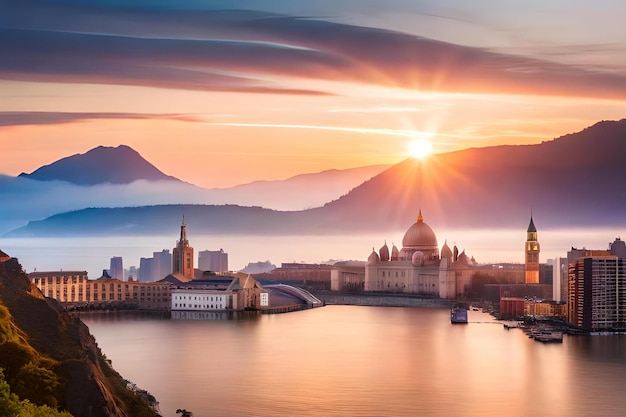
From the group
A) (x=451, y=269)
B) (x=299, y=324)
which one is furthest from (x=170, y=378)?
(x=451, y=269)

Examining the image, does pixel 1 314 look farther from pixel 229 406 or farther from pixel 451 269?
pixel 451 269

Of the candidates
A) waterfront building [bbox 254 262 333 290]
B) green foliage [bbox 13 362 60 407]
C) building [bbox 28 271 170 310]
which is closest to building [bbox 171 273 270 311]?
building [bbox 28 271 170 310]

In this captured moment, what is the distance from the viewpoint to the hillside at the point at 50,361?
10016 millimetres

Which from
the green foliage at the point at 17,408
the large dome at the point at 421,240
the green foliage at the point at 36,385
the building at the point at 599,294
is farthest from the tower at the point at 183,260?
the green foliage at the point at 17,408

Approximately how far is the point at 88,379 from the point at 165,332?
1282cm

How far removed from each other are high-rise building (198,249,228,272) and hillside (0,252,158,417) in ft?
132

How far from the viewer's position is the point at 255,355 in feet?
61.1

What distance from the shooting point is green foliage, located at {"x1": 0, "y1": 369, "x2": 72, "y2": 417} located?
28.3 ft

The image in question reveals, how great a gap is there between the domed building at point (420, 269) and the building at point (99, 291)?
28.3 feet

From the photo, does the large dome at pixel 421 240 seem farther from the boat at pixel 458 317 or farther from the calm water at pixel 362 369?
the calm water at pixel 362 369

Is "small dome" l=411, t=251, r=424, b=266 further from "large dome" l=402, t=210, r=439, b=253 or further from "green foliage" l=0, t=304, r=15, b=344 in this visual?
"green foliage" l=0, t=304, r=15, b=344

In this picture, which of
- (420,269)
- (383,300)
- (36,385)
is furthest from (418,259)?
(36,385)

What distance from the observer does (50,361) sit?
34.6 feet

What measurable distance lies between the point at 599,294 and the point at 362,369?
9.57 metres
